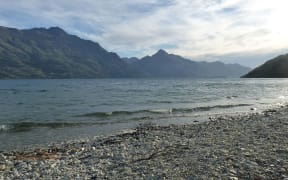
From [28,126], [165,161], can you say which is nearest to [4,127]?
[28,126]

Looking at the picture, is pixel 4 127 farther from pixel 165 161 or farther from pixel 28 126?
pixel 165 161

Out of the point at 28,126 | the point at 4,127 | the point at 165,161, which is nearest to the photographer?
the point at 165,161

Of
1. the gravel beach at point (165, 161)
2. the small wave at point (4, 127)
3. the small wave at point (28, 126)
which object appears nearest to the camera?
the gravel beach at point (165, 161)

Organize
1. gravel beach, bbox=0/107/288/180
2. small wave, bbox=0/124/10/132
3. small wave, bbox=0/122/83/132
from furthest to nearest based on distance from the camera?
small wave, bbox=0/122/83/132, small wave, bbox=0/124/10/132, gravel beach, bbox=0/107/288/180

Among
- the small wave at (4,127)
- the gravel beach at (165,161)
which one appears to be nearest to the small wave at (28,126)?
the small wave at (4,127)

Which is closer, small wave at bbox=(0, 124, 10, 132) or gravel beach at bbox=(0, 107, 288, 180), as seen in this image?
gravel beach at bbox=(0, 107, 288, 180)

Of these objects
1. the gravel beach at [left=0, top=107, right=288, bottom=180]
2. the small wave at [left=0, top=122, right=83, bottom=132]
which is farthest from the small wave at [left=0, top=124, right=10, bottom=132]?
the gravel beach at [left=0, top=107, right=288, bottom=180]

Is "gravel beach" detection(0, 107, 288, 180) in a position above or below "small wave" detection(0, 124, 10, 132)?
above

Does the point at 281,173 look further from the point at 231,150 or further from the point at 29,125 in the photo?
the point at 29,125

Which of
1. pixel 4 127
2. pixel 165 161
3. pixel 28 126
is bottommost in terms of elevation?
pixel 28 126

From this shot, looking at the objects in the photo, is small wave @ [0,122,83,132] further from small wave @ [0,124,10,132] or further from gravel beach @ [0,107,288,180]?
gravel beach @ [0,107,288,180]

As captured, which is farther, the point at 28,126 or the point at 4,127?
the point at 28,126

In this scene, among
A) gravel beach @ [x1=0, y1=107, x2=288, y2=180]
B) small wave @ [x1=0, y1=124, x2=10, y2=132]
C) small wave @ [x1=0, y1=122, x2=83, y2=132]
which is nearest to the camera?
gravel beach @ [x1=0, y1=107, x2=288, y2=180]

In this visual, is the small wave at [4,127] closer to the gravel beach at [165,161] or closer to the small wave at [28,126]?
the small wave at [28,126]
